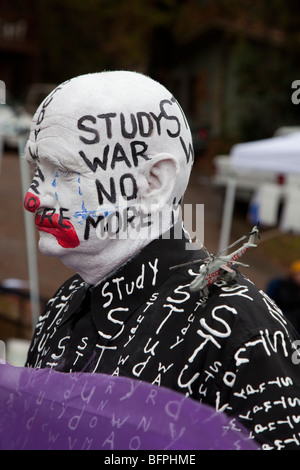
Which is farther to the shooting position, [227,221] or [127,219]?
[227,221]

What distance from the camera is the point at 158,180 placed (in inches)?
56.7

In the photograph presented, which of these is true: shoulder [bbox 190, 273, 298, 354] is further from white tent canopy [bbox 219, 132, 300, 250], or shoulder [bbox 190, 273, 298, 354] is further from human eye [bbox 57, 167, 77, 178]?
white tent canopy [bbox 219, 132, 300, 250]

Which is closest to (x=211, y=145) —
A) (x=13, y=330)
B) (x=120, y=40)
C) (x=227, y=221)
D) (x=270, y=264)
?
(x=120, y=40)

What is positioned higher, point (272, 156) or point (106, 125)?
point (106, 125)

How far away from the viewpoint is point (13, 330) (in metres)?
5.49

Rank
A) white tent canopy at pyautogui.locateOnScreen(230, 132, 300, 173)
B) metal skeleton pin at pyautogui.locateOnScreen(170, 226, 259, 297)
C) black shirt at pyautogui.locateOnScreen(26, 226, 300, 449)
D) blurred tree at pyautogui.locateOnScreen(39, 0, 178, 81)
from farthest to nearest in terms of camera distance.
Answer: blurred tree at pyautogui.locateOnScreen(39, 0, 178, 81) < white tent canopy at pyautogui.locateOnScreen(230, 132, 300, 173) < metal skeleton pin at pyautogui.locateOnScreen(170, 226, 259, 297) < black shirt at pyautogui.locateOnScreen(26, 226, 300, 449)

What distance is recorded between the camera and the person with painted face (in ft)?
4.11

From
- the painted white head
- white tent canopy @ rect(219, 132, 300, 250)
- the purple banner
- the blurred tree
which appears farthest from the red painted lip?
the blurred tree

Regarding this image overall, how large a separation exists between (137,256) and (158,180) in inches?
6.8

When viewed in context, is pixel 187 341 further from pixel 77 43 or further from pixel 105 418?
pixel 77 43

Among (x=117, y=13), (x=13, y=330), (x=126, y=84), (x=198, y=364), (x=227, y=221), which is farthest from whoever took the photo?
(x=117, y=13)

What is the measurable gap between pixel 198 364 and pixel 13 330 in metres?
4.42

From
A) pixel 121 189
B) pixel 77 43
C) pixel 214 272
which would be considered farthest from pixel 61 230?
pixel 77 43

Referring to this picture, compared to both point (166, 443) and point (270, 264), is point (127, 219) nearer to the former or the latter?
point (166, 443)
